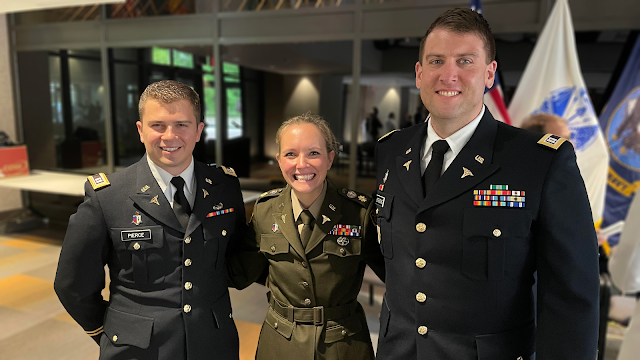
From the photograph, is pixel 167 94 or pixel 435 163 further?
pixel 167 94

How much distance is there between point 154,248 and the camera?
1388mm

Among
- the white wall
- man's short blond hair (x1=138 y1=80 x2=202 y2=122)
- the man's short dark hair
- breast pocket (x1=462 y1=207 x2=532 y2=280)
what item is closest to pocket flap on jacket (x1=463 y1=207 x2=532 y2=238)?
breast pocket (x1=462 y1=207 x2=532 y2=280)

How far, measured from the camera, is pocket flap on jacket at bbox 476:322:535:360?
3.78 feet

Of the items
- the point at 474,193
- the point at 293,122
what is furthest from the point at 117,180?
the point at 474,193

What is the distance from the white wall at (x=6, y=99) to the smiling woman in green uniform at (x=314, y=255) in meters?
→ 6.40

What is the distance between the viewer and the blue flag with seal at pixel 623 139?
3.34 meters

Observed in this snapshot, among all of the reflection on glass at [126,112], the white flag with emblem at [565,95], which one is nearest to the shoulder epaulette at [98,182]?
the white flag with emblem at [565,95]

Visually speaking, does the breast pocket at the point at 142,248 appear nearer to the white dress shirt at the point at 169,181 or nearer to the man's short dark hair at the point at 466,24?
the white dress shirt at the point at 169,181

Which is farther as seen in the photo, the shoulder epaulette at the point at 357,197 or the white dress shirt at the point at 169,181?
the shoulder epaulette at the point at 357,197

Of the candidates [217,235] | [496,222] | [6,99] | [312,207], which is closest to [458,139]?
[496,222]

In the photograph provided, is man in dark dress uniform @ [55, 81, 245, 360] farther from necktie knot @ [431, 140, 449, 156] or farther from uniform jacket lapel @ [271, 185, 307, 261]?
necktie knot @ [431, 140, 449, 156]

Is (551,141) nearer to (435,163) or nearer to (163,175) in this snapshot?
(435,163)

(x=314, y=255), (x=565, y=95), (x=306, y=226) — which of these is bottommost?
(x=314, y=255)

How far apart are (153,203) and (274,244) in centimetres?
45
